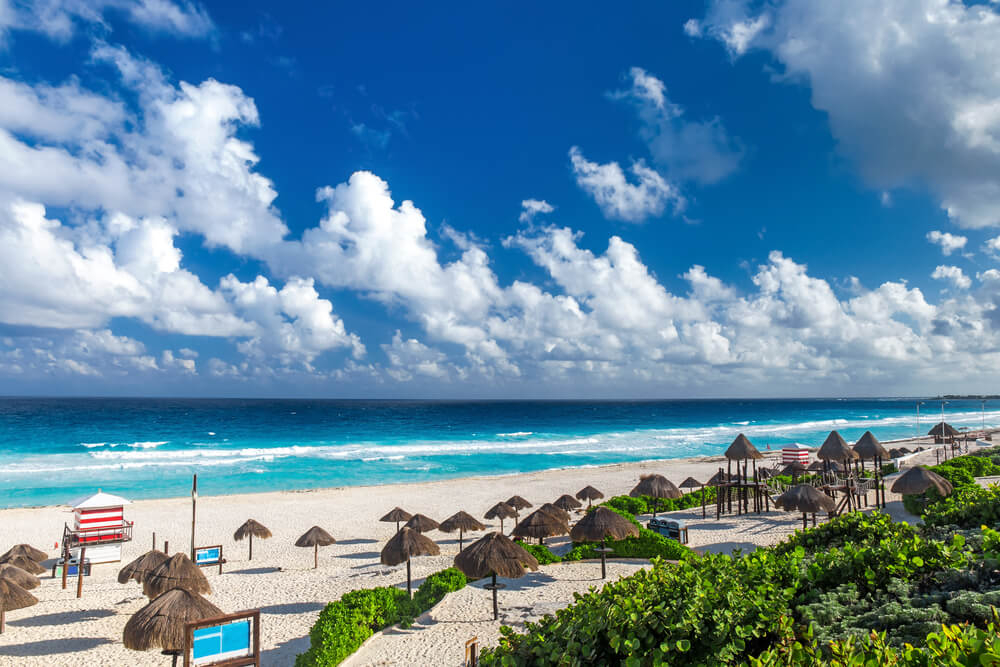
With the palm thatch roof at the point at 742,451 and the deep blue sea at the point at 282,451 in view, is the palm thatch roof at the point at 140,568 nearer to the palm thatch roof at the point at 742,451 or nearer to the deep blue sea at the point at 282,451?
the palm thatch roof at the point at 742,451

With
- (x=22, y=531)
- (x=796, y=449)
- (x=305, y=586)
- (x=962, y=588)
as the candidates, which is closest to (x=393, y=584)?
(x=305, y=586)

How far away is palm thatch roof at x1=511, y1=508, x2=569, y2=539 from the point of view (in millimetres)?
16013

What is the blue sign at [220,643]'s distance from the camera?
9102 millimetres

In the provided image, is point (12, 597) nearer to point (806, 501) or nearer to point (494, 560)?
point (494, 560)

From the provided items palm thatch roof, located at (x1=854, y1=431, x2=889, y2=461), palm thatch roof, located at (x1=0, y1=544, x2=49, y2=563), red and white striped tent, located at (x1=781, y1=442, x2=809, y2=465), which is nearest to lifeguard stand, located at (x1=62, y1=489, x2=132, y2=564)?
palm thatch roof, located at (x1=0, y1=544, x2=49, y2=563)

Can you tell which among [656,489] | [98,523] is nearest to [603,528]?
[656,489]

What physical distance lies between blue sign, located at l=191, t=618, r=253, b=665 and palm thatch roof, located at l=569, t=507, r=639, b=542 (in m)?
8.54

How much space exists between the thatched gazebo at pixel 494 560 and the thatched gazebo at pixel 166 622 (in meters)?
5.14

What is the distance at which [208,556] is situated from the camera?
18.2 metres

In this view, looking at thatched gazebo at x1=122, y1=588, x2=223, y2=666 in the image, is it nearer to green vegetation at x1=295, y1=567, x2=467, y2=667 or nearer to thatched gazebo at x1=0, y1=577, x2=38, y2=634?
green vegetation at x1=295, y1=567, x2=467, y2=667

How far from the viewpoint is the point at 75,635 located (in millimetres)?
13344

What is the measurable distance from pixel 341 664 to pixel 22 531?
2390cm

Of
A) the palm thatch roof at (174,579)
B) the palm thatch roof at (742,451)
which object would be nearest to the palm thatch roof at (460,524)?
the palm thatch roof at (174,579)

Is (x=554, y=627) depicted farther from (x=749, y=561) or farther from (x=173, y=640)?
(x=173, y=640)
